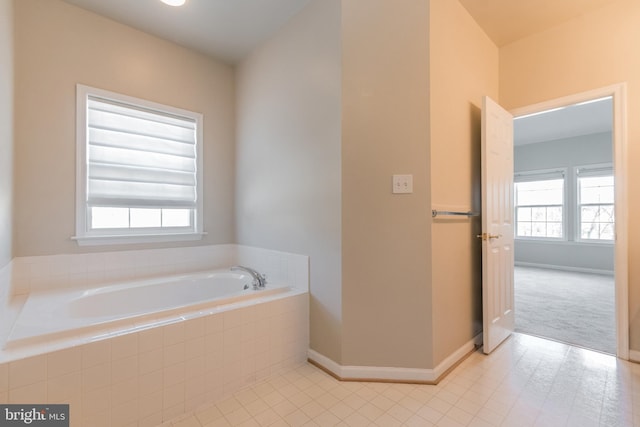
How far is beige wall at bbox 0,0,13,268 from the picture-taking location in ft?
5.30

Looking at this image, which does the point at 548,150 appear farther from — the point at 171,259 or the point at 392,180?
the point at 171,259

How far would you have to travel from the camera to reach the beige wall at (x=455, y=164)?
1.89m

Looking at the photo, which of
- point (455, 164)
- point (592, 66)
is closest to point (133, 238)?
point (455, 164)

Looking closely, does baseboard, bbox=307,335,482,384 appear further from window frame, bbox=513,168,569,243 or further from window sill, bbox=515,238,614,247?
window sill, bbox=515,238,614,247

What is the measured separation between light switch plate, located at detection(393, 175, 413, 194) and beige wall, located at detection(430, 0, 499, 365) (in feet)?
0.51

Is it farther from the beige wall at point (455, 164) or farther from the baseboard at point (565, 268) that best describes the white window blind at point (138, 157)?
the baseboard at point (565, 268)

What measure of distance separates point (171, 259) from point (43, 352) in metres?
1.51

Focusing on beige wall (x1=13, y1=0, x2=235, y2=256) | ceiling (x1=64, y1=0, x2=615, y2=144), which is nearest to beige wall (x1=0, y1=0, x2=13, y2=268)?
beige wall (x1=13, y1=0, x2=235, y2=256)

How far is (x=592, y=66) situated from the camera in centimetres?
219

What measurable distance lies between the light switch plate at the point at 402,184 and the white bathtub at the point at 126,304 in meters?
1.11

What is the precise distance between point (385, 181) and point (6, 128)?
7.77 ft

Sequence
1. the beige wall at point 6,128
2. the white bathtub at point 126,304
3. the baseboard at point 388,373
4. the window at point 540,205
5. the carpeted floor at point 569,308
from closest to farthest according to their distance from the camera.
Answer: the white bathtub at point 126,304
the beige wall at point 6,128
the baseboard at point 388,373
the carpeted floor at point 569,308
the window at point 540,205

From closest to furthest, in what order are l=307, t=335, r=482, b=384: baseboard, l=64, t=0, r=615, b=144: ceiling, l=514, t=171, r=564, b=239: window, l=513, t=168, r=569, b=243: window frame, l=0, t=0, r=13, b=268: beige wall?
l=0, t=0, r=13, b=268: beige wall < l=307, t=335, r=482, b=384: baseboard < l=64, t=0, r=615, b=144: ceiling < l=513, t=168, r=569, b=243: window frame < l=514, t=171, r=564, b=239: window
